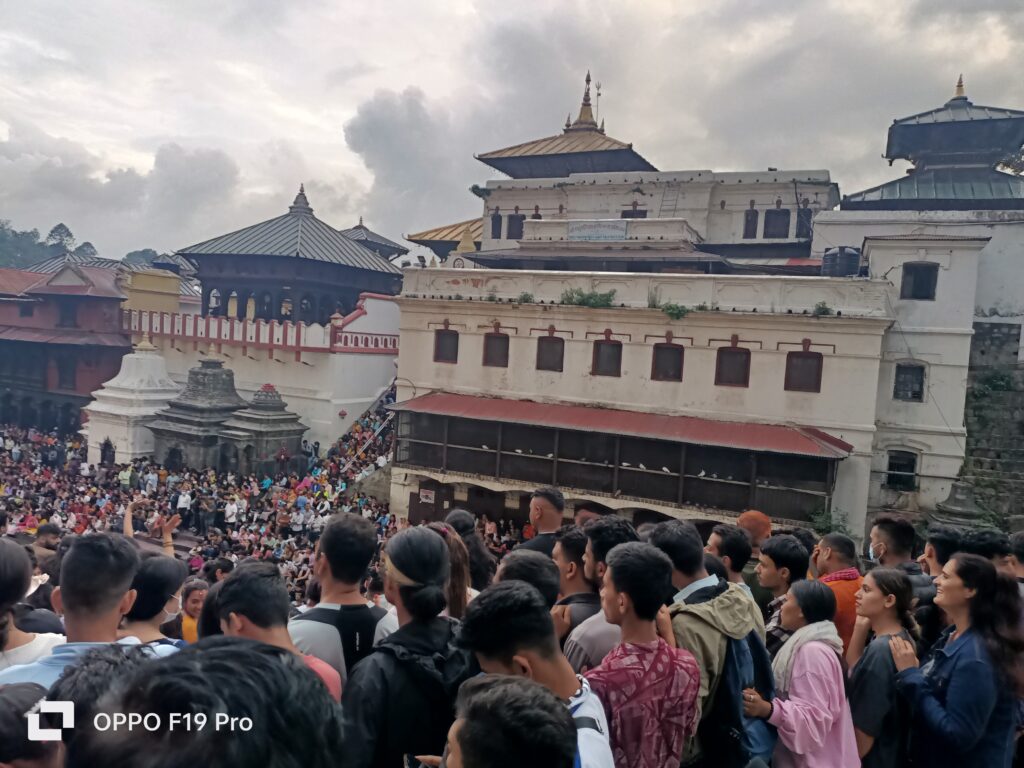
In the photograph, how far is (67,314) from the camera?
31.4 metres

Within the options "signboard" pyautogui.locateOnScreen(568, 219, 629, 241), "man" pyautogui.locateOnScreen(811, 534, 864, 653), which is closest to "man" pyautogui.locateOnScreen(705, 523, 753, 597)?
"man" pyautogui.locateOnScreen(811, 534, 864, 653)

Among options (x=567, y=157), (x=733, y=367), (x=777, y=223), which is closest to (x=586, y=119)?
(x=567, y=157)

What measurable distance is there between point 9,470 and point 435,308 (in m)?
15.3

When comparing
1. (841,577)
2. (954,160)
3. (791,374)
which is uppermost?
(954,160)

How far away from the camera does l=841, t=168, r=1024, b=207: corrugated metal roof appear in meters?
23.7

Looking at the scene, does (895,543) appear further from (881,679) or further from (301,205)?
(301,205)

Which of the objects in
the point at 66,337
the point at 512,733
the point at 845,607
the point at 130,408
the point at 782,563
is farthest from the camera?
the point at 66,337

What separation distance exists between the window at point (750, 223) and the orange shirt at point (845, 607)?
2373cm

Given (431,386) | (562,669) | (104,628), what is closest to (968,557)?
(562,669)

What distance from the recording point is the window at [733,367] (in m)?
19.1

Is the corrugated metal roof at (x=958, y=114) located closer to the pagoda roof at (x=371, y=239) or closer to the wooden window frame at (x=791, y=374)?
the wooden window frame at (x=791, y=374)

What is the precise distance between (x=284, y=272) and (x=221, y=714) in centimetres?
3078

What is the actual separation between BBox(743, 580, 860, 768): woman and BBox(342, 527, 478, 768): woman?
5.33 feet

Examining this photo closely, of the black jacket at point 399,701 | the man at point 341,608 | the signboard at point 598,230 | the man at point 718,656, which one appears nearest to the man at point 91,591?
the man at point 341,608
